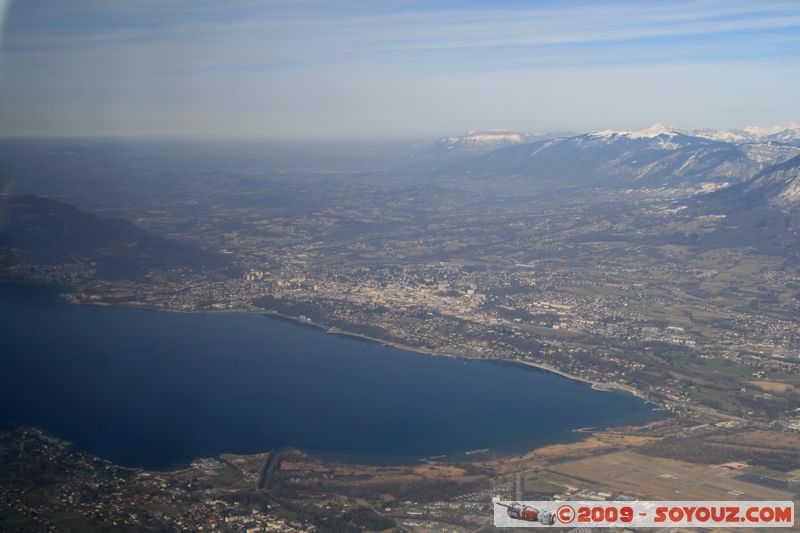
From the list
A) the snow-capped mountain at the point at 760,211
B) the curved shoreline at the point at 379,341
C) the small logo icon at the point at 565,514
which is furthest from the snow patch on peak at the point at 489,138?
the small logo icon at the point at 565,514

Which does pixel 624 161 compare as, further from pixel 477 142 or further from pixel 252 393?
pixel 252 393

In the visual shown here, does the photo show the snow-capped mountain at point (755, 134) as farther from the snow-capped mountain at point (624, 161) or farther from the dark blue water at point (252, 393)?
the dark blue water at point (252, 393)

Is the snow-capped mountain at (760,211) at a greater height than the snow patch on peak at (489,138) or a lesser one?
lesser

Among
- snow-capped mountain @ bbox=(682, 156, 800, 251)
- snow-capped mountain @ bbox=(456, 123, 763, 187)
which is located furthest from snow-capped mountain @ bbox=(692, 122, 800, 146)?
snow-capped mountain @ bbox=(682, 156, 800, 251)

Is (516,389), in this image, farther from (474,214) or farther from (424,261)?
(474,214)

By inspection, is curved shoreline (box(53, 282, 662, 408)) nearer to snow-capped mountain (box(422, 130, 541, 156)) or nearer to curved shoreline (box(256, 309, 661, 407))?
curved shoreline (box(256, 309, 661, 407))

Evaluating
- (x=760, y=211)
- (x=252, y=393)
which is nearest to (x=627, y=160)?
(x=760, y=211)

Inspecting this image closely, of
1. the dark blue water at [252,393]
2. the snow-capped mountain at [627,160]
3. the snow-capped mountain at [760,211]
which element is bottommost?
the dark blue water at [252,393]

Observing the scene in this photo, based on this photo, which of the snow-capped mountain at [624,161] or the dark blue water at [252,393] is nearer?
the dark blue water at [252,393]

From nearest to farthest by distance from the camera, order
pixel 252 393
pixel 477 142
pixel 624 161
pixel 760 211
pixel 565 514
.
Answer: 1. pixel 565 514
2. pixel 252 393
3. pixel 760 211
4. pixel 624 161
5. pixel 477 142

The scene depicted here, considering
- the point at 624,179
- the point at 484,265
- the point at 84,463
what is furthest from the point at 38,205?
the point at 624,179
